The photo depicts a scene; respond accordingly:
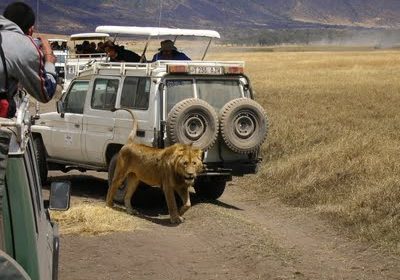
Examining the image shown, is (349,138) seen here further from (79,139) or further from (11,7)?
(11,7)

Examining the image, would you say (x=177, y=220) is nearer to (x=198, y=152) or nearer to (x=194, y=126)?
(x=198, y=152)

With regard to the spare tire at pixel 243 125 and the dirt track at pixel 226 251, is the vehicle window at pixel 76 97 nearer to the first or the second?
the dirt track at pixel 226 251

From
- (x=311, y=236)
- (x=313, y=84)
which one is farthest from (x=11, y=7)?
(x=313, y=84)

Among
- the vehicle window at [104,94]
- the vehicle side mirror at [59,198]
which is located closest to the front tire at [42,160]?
the vehicle window at [104,94]

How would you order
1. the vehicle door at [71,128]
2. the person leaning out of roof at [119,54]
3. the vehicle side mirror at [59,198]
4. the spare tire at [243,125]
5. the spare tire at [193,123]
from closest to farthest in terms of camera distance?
the vehicle side mirror at [59,198] → the spare tire at [193,123] → the spare tire at [243,125] → the vehicle door at [71,128] → the person leaning out of roof at [119,54]

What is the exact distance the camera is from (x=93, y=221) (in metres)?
9.99

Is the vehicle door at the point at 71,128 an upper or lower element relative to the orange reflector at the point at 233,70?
lower

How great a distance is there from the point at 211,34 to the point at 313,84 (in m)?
24.6

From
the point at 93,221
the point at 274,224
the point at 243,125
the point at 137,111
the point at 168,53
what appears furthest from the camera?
the point at 168,53

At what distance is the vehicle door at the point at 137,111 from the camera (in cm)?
1106

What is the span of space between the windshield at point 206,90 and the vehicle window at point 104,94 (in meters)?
1.06

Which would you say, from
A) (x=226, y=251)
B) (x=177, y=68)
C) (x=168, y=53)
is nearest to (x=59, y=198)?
(x=226, y=251)

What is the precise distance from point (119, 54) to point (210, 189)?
3731 mm

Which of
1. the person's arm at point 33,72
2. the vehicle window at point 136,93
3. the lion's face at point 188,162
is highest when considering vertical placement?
the person's arm at point 33,72
